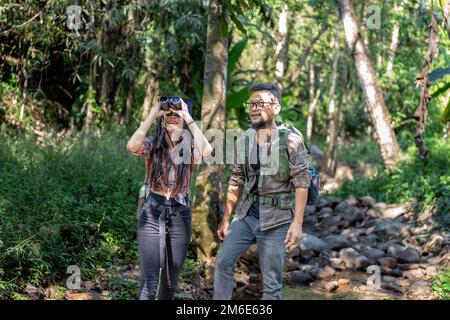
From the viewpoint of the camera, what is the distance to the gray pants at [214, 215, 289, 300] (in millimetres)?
4676

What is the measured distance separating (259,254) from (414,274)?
4697mm

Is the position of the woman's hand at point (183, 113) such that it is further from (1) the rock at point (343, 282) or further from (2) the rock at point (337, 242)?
(2) the rock at point (337, 242)

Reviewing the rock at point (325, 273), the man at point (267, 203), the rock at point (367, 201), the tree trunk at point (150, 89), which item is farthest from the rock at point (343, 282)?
the tree trunk at point (150, 89)

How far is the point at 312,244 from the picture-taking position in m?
9.78

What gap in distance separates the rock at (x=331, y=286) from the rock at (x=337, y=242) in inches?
71.9

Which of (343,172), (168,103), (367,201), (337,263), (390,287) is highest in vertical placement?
(168,103)

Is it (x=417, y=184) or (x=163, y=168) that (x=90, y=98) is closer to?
(x=417, y=184)

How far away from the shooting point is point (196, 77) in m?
13.1

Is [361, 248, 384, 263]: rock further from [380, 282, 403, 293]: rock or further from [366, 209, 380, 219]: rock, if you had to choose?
[366, 209, 380, 219]: rock

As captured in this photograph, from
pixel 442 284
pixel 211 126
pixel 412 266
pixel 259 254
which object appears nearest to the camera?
pixel 259 254

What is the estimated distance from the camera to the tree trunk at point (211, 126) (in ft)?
24.8

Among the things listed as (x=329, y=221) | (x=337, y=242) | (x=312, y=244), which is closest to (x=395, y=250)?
(x=337, y=242)

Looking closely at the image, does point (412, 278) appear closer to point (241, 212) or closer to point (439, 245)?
point (439, 245)

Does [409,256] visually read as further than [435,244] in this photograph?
No
